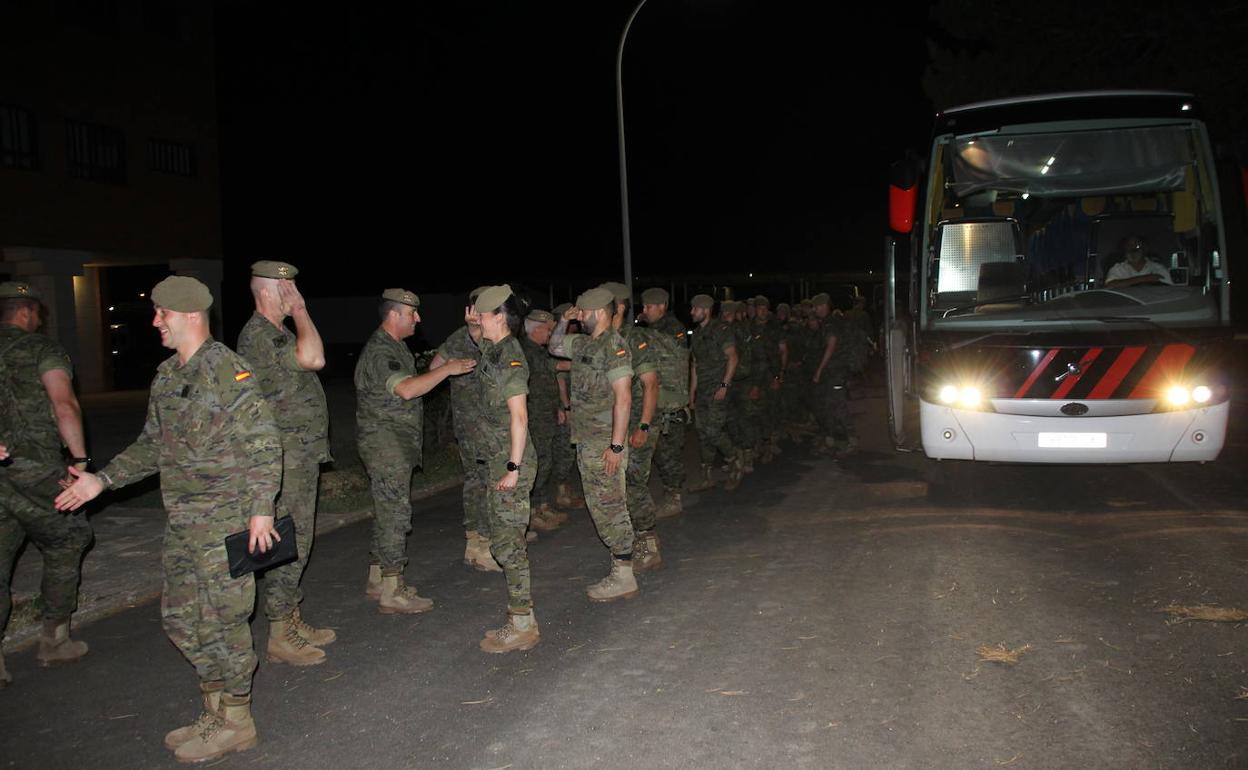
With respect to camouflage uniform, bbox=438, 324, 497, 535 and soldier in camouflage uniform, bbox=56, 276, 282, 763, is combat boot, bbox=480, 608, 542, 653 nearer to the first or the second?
soldier in camouflage uniform, bbox=56, 276, 282, 763

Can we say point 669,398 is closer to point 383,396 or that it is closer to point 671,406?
point 671,406

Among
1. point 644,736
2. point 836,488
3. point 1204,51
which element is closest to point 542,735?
point 644,736

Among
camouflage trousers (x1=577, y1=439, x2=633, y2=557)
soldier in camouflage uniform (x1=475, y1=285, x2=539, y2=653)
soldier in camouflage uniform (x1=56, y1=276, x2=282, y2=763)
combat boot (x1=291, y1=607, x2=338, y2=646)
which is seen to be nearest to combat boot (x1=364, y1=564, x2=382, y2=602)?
combat boot (x1=291, y1=607, x2=338, y2=646)

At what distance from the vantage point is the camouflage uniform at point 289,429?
5.25m

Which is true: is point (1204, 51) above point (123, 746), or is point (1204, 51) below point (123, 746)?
above

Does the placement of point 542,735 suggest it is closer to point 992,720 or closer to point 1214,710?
point 992,720

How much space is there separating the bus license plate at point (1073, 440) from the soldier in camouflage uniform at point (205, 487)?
6.03m

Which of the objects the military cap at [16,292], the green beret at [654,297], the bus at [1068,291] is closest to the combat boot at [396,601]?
the military cap at [16,292]

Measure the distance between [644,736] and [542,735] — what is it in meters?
0.45

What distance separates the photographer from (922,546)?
7172 millimetres

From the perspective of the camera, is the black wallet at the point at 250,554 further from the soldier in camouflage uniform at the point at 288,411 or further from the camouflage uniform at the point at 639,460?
the camouflage uniform at the point at 639,460

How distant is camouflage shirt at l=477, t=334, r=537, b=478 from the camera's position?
5301mm

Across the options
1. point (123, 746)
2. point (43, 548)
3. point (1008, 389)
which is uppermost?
point (1008, 389)

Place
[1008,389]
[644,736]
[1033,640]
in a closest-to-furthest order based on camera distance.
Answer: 1. [644,736]
2. [1033,640]
3. [1008,389]
